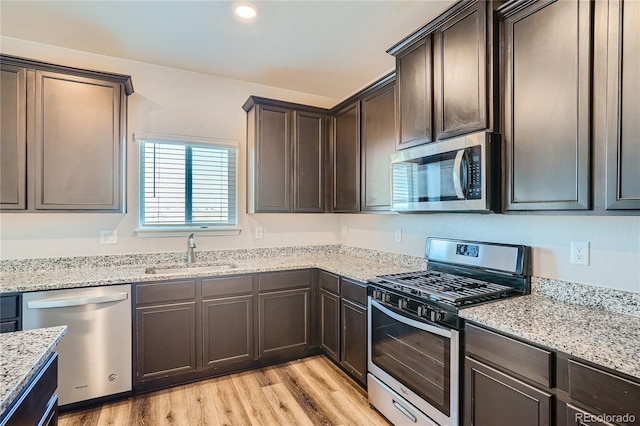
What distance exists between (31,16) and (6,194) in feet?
4.17

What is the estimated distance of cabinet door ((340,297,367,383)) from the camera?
248 cm

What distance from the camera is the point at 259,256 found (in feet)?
11.4

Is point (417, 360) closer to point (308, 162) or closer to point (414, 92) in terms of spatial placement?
point (414, 92)

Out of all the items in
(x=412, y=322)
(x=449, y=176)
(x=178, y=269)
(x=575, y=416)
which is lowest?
(x=575, y=416)

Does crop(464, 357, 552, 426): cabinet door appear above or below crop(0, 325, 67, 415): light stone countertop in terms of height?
below

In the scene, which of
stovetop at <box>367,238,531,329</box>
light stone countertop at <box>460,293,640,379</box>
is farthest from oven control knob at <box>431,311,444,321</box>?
light stone countertop at <box>460,293,640,379</box>

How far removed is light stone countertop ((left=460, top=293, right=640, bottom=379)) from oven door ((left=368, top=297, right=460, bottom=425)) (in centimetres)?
26

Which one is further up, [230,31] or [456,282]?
[230,31]

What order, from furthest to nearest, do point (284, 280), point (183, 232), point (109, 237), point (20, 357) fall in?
1. point (183, 232)
2. point (284, 280)
3. point (109, 237)
4. point (20, 357)

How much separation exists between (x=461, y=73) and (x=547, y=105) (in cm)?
54

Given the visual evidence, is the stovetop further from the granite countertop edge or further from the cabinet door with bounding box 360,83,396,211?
the cabinet door with bounding box 360,83,396,211

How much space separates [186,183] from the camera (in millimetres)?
3211

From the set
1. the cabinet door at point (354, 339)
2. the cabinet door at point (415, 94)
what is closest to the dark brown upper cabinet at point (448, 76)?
the cabinet door at point (415, 94)

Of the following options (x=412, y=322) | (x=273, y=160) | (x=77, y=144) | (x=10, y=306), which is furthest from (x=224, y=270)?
(x=412, y=322)
